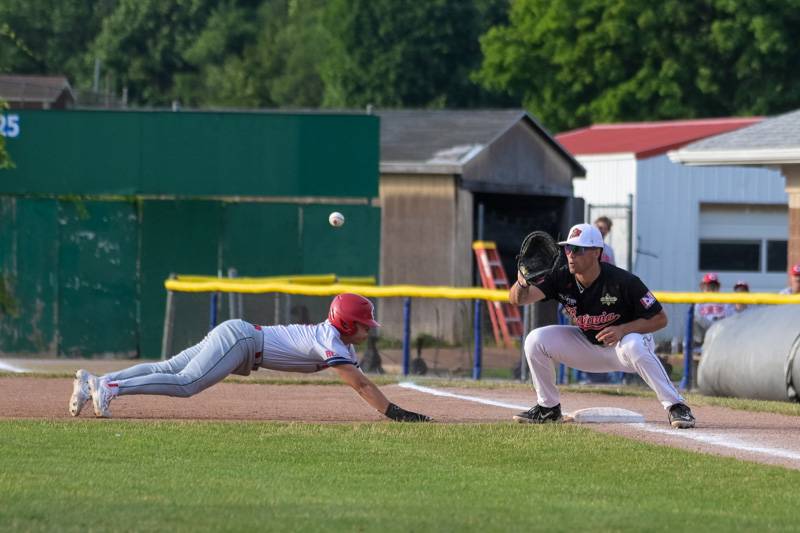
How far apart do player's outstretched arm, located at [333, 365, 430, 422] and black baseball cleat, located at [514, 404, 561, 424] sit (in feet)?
2.39

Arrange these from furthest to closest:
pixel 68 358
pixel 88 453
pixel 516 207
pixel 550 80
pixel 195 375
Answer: pixel 550 80, pixel 516 207, pixel 68 358, pixel 195 375, pixel 88 453

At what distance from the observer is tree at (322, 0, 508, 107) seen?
54438mm

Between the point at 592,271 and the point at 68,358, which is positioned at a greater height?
the point at 592,271

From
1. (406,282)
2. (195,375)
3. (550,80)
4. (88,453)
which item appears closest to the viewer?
(88,453)

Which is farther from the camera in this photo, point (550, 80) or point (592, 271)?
point (550, 80)

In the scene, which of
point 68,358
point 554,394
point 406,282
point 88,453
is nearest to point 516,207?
point 406,282

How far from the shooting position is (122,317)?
20.6m

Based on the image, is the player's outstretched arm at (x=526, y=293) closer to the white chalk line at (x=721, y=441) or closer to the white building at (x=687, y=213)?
the white chalk line at (x=721, y=441)

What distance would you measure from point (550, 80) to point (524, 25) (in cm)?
200

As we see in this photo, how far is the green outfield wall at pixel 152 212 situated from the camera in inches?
808

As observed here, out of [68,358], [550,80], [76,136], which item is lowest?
[68,358]

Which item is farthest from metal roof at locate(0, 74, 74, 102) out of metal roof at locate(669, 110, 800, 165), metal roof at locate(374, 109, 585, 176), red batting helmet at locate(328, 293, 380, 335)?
red batting helmet at locate(328, 293, 380, 335)

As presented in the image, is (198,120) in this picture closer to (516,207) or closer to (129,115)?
(129,115)

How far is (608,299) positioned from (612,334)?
0.80 ft
